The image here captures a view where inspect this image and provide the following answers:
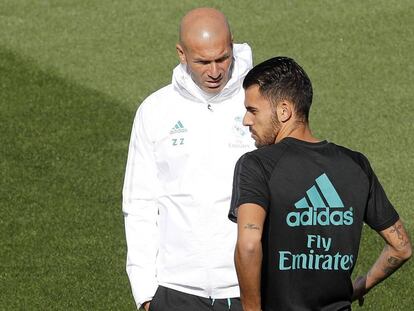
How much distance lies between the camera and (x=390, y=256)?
5621 mm

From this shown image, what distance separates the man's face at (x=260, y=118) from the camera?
5.23 meters

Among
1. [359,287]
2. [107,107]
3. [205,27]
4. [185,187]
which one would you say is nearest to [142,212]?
[185,187]

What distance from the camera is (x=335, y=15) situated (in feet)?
49.4

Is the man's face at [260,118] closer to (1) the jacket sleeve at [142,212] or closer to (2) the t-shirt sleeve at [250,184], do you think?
(2) the t-shirt sleeve at [250,184]

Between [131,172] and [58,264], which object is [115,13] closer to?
[58,264]

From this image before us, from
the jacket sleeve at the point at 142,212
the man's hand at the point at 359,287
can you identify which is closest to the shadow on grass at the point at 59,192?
the jacket sleeve at the point at 142,212

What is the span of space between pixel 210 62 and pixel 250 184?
127 centimetres

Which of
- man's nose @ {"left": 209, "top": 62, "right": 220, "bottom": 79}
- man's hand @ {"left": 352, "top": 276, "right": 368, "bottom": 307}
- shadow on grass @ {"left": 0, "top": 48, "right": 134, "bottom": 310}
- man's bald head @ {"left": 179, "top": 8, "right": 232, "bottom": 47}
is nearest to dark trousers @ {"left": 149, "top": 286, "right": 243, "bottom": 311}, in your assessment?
man's hand @ {"left": 352, "top": 276, "right": 368, "bottom": 307}

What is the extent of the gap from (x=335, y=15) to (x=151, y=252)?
30.1 ft

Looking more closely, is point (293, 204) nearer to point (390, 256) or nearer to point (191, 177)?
point (390, 256)

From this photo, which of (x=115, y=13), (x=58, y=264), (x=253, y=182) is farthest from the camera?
(x=115, y=13)

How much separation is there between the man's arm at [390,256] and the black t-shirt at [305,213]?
259 millimetres

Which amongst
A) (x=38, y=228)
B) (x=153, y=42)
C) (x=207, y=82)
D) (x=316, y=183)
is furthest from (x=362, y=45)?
(x=316, y=183)

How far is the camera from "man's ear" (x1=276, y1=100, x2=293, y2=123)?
5.21m
